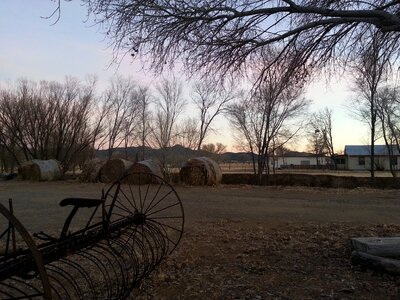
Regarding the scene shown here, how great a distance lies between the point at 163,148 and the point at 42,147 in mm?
11303

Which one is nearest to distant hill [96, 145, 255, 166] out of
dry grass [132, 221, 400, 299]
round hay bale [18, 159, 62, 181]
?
round hay bale [18, 159, 62, 181]

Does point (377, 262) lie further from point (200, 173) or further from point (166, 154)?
point (166, 154)

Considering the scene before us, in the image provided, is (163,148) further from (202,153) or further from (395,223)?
(395,223)

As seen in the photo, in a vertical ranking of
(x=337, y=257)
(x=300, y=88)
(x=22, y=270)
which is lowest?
(x=337, y=257)

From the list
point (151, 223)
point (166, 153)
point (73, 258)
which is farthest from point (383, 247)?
point (166, 153)

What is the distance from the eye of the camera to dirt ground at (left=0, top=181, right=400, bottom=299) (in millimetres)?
5652

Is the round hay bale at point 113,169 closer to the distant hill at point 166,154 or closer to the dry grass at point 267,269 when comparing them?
the distant hill at point 166,154

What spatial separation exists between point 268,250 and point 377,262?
1.84m

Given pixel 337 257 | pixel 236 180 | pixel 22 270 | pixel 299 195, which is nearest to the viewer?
pixel 22 270

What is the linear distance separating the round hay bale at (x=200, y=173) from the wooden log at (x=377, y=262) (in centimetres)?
1579

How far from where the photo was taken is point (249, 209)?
13.0 m

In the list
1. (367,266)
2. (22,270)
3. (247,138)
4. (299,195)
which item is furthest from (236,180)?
(22,270)

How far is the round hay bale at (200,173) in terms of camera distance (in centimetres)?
2231

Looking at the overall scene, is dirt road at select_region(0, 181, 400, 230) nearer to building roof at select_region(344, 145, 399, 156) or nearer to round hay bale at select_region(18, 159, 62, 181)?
round hay bale at select_region(18, 159, 62, 181)
